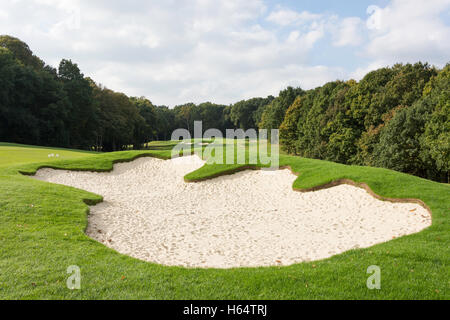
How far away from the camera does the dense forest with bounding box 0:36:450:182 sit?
2442 cm

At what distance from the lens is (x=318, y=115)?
131 ft

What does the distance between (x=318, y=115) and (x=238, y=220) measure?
33.1m

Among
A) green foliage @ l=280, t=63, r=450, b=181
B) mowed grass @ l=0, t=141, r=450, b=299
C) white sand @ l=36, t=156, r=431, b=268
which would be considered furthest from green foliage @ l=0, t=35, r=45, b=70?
mowed grass @ l=0, t=141, r=450, b=299

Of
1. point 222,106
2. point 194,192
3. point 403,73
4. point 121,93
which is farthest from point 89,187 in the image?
point 222,106

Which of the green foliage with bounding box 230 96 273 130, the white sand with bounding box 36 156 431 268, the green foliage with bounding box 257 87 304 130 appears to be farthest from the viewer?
the green foliage with bounding box 230 96 273 130

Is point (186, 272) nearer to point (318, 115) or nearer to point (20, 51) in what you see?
point (318, 115)

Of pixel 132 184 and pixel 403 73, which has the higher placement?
pixel 403 73

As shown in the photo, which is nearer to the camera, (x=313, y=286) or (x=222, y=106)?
(x=313, y=286)

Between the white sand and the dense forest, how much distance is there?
48.9ft

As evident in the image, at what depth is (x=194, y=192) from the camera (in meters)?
14.6

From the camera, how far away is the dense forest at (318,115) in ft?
80.1

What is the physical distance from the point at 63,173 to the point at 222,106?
97398mm

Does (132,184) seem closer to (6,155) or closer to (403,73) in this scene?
(6,155)

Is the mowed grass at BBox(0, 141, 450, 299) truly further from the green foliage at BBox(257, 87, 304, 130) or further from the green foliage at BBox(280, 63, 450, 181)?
the green foliage at BBox(257, 87, 304, 130)
